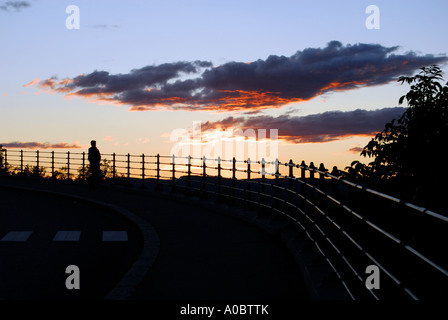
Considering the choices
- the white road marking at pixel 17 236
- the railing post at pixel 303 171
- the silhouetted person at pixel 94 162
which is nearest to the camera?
the railing post at pixel 303 171

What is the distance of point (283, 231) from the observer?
455 inches

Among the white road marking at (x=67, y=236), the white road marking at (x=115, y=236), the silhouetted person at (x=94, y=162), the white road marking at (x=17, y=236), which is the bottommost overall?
the white road marking at (x=115, y=236)

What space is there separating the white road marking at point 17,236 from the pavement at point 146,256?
0.04m

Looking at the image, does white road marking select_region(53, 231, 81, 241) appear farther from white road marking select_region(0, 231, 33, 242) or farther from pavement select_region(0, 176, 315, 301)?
white road marking select_region(0, 231, 33, 242)

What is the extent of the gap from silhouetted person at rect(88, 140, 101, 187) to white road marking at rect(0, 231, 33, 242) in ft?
46.2

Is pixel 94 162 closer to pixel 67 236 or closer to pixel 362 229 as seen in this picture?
pixel 67 236

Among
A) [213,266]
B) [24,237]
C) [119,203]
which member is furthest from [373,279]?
[119,203]

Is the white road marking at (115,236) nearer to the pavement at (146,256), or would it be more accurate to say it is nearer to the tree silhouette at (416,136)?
the pavement at (146,256)

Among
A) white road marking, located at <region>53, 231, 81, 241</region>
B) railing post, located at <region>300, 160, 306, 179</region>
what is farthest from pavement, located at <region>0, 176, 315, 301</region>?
railing post, located at <region>300, 160, 306, 179</region>

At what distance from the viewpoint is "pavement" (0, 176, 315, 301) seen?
7.55 meters

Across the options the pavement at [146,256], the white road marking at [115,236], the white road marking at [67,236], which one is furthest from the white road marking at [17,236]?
the white road marking at [115,236]

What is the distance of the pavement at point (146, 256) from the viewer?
7.55 meters
